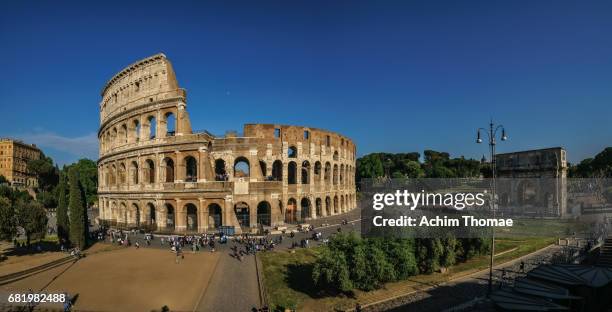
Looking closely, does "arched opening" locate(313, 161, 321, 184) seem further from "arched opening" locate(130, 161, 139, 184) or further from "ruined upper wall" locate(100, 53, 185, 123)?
"arched opening" locate(130, 161, 139, 184)

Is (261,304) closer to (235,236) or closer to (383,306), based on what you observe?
(383,306)

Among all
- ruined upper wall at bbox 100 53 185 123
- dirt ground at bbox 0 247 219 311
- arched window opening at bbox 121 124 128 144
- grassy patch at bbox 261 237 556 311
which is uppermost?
ruined upper wall at bbox 100 53 185 123

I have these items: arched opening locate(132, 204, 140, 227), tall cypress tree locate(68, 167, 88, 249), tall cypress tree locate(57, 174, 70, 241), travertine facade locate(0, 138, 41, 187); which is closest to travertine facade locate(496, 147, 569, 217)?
arched opening locate(132, 204, 140, 227)

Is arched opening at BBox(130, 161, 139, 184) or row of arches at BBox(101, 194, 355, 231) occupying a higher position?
arched opening at BBox(130, 161, 139, 184)

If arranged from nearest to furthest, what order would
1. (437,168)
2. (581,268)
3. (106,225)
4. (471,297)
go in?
(581,268)
(471,297)
(106,225)
(437,168)

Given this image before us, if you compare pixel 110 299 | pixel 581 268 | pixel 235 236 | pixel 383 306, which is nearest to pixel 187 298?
pixel 110 299

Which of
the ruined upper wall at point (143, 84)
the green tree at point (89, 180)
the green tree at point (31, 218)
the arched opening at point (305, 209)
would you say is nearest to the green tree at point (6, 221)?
the green tree at point (31, 218)
